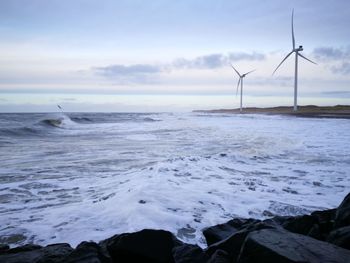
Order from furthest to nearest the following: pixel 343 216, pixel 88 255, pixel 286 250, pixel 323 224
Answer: pixel 323 224 → pixel 343 216 → pixel 88 255 → pixel 286 250

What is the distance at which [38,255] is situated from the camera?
11.9ft

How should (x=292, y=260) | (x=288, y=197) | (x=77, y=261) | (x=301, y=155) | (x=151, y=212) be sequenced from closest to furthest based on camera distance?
(x=292, y=260) < (x=77, y=261) < (x=151, y=212) < (x=288, y=197) < (x=301, y=155)

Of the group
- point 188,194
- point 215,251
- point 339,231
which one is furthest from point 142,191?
point 339,231

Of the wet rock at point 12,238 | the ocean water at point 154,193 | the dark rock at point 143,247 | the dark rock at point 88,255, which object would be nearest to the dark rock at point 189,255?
the dark rock at point 143,247

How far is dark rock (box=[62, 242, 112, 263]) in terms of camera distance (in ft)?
11.2

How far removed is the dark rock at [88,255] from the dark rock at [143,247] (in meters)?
0.20

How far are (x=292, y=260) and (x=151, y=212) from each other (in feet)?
11.3

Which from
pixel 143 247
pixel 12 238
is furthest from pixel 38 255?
pixel 12 238

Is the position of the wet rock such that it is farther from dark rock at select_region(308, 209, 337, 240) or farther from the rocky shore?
A: dark rock at select_region(308, 209, 337, 240)

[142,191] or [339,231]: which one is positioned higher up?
[339,231]

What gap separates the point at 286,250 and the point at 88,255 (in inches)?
77.7

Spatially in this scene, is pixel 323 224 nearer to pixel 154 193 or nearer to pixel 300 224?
pixel 300 224

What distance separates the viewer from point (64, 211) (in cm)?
596

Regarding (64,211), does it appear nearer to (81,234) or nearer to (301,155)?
(81,234)
